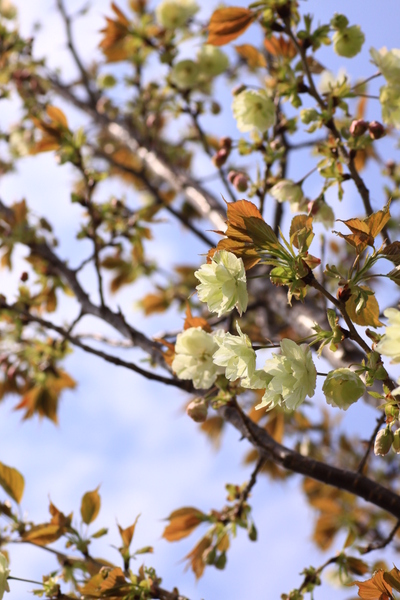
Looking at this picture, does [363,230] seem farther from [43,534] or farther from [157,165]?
[157,165]

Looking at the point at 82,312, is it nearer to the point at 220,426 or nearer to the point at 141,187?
the point at 220,426

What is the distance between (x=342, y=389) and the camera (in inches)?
26.2

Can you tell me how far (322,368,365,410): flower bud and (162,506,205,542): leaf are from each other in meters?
0.63

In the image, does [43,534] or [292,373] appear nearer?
[292,373]

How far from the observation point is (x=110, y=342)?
4.96 feet

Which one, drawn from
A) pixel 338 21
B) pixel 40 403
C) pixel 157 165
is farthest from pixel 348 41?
pixel 40 403

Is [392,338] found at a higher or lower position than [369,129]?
lower

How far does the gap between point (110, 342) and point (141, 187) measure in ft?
6.79

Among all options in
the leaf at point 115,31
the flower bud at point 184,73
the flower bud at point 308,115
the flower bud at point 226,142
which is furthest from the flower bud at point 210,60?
the flower bud at point 308,115

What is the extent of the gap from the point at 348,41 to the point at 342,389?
32.5 inches

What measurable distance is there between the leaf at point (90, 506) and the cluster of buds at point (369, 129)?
2.77 feet

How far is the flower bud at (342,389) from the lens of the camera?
2.14 feet

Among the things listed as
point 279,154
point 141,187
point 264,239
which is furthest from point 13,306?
point 141,187

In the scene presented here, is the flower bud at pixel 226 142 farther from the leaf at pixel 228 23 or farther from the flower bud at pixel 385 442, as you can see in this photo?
the flower bud at pixel 385 442
